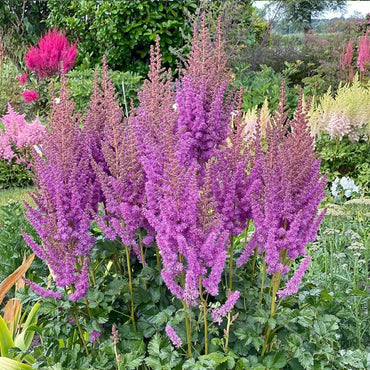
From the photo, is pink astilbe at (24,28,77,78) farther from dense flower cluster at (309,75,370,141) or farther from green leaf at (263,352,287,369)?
green leaf at (263,352,287,369)

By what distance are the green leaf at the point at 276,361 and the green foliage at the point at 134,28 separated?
8759 mm

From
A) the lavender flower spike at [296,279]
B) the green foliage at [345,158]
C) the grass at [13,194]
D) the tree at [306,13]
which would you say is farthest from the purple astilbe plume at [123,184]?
the tree at [306,13]

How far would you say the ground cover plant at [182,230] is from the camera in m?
1.81

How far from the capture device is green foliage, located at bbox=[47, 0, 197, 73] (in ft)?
34.4

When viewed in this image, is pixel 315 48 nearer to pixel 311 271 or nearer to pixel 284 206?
pixel 311 271

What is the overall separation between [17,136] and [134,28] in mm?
4944

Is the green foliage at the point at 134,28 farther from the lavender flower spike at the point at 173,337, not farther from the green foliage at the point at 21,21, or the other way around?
the lavender flower spike at the point at 173,337

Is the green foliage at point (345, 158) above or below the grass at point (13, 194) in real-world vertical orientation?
above

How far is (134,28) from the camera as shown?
10.7m

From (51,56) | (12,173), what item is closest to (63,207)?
(12,173)

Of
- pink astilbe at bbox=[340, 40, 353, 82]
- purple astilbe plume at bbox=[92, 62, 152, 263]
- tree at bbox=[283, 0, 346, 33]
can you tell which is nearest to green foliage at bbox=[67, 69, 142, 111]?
pink astilbe at bbox=[340, 40, 353, 82]

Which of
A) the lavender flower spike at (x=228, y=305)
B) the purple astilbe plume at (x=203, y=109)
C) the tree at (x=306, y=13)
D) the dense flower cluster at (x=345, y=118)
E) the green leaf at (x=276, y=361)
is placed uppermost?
the tree at (x=306, y=13)

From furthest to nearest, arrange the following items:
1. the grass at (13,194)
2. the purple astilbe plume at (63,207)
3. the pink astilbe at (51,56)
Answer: the pink astilbe at (51,56)
the grass at (13,194)
the purple astilbe plume at (63,207)

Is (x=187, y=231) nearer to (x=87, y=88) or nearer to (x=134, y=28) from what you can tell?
(x=87, y=88)
